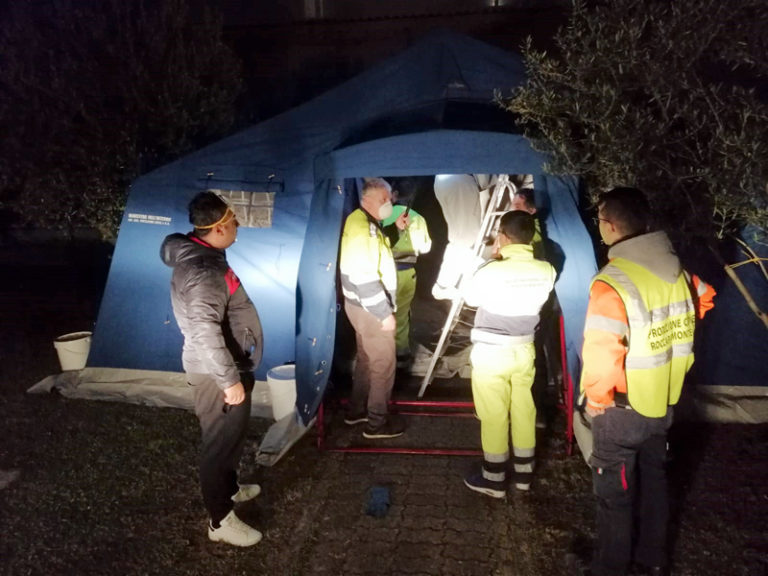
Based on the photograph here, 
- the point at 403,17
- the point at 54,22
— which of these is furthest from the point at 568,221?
the point at 403,17

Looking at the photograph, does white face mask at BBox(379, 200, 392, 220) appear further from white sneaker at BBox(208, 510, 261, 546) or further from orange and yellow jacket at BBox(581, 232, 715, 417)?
white sneaker at BBox(208, 510, 261, 546)

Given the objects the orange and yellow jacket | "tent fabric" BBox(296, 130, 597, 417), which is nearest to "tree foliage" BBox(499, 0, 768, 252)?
"tent fabric" BBox(296, 130, 597, 417)

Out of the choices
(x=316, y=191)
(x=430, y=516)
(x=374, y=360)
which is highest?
(x=316, y=191)

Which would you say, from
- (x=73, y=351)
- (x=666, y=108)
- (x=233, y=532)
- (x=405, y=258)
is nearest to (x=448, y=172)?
(x=666, y=108)

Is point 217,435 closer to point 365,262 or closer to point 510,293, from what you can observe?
A: point 365,262

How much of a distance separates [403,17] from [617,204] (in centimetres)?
996

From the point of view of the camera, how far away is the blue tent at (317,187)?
4520 mm

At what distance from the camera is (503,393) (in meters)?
4.07

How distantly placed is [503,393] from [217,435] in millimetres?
1923

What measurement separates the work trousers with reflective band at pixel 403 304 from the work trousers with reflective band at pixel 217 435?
2782mm

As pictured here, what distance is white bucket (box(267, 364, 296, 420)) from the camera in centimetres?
516

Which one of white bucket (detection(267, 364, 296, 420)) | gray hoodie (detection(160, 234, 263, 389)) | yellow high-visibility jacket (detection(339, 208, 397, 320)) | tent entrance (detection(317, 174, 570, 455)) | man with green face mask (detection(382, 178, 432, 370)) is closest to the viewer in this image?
gray hoodie (detection(160, 234, 263, 389))

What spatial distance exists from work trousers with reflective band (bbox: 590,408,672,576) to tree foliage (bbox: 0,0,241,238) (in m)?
6.41

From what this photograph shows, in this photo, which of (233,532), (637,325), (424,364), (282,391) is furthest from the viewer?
(424,364)
